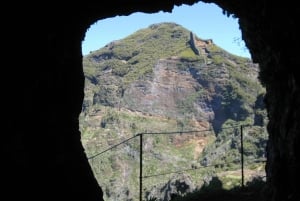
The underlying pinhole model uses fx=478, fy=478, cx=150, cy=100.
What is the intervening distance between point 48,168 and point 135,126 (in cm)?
18387

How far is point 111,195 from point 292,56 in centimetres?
13033

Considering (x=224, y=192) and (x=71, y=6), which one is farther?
(x=224, y=192)

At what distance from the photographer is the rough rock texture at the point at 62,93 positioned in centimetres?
846

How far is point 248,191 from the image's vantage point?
50.0ft

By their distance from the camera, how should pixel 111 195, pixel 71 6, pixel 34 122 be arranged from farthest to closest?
pixel 111 195 → pixel 71 6 → pixel 34 122

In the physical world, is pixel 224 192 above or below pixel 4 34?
below

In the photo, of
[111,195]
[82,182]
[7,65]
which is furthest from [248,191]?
[111,195]

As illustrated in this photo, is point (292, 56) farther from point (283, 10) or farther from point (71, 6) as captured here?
point (71, 6)

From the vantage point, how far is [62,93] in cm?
1142

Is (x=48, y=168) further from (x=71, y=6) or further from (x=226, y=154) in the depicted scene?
(x=226, y=154)

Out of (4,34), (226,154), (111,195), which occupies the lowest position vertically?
(111,195)

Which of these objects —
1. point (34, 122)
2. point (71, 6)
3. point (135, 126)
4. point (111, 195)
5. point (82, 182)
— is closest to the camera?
point (34, 122)

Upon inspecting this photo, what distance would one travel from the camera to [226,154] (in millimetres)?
140500

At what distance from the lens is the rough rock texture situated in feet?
27.8
